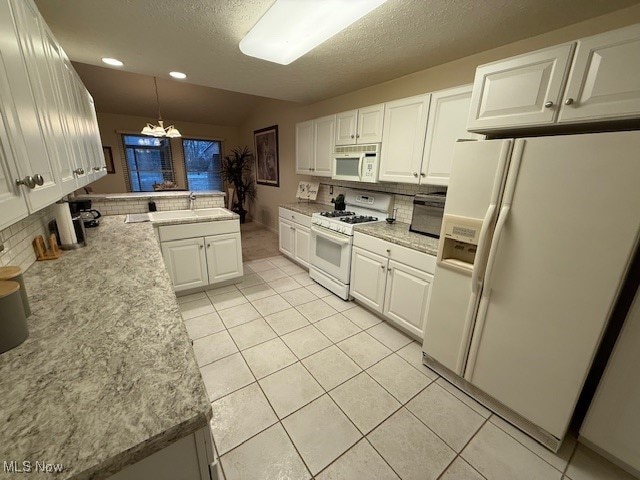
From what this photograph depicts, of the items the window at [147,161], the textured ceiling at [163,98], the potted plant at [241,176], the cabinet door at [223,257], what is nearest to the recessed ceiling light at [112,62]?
the textured ceiling at [163,98]

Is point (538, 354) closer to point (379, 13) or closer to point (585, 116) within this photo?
point (585, 116)

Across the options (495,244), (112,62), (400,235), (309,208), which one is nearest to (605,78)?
(495,244)

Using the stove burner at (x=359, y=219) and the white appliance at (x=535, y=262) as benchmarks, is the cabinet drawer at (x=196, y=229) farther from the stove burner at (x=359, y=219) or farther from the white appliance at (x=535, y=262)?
the white appliance at (x=535, y=262)

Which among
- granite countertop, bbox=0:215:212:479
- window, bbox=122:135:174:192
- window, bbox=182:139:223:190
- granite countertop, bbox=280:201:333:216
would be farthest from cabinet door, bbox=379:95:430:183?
window, bbox=122:135:174:192

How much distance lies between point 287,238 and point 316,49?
2.47 m

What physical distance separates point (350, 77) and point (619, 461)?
3433 millimetres

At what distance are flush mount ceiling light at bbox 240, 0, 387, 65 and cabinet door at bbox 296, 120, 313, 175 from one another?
172 centimetres

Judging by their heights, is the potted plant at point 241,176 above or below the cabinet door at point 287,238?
above

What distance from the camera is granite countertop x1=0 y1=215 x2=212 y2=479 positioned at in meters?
0.57

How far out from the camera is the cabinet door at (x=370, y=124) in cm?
259

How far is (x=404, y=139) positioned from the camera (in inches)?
94.3

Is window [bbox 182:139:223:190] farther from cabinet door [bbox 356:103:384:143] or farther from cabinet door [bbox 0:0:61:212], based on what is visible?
cabinet door [bbox 0:0:61:212]

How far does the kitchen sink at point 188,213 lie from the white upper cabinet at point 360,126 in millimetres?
1659

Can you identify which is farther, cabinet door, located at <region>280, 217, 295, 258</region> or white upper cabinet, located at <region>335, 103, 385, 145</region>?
cabinet door, located at <region>280, 217, 295, 258</region>
